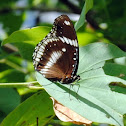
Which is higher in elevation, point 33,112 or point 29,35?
point 29,35

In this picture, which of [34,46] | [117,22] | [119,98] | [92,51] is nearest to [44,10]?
[117,22]

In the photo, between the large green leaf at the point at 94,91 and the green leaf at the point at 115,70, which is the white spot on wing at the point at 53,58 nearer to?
the large green leaf at the point at 94,91

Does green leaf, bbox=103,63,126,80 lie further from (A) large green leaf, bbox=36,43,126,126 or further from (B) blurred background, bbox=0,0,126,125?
(B) blurred background, bbox=0,0,126,125

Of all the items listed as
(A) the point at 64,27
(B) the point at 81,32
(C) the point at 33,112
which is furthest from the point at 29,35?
(B) the point at 81,32

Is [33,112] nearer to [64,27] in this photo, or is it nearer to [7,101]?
[7,101]

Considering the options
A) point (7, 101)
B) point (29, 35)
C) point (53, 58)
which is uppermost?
point (29, 35)

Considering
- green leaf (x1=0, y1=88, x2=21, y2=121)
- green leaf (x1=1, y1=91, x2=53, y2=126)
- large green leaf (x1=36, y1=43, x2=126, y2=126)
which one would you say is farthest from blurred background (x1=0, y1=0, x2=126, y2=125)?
large green leaf (x1=36, y1=43, x2=126, y2=126)
